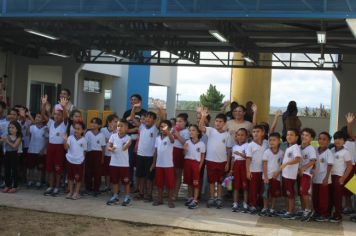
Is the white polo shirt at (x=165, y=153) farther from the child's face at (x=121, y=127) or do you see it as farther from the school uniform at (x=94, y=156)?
the school uniform at (x=94, y=156)

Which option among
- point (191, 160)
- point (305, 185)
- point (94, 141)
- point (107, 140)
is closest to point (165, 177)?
point (191, 160)

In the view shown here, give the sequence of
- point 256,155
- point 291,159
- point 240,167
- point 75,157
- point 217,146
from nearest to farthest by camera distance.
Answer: point 291,159 < point 256,155 < point 240,167 < point 217,146 < point 75,157

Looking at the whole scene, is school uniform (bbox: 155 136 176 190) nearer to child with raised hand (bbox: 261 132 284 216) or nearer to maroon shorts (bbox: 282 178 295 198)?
child with raised hand (bbox: 261 132 284 216)

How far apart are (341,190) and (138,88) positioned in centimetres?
2037

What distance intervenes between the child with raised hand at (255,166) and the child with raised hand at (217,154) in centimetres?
48

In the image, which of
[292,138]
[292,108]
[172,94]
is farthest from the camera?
[172,94]

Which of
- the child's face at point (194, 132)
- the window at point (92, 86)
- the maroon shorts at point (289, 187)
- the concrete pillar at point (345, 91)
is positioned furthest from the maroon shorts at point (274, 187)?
the window at point (92, 86)

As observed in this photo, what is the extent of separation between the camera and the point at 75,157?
855 cm

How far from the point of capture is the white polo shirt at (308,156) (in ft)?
25.7

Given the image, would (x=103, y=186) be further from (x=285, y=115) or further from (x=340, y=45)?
(x=340, y=45)

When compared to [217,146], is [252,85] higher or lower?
higher

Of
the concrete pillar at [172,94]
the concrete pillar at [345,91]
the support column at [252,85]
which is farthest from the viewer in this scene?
the concrete pillar at [172,94]

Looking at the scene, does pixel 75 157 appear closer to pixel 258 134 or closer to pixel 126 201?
pixel 126 201

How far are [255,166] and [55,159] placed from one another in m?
3.51
